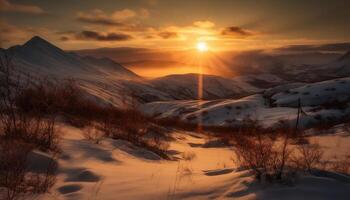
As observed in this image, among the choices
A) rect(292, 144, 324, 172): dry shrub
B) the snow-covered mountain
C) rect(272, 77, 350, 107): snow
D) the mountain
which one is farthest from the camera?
the mountain

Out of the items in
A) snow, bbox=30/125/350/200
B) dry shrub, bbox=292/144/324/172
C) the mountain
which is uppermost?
the mountain

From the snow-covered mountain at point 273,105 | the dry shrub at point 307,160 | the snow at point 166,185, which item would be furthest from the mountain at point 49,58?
the snow at point 166,185

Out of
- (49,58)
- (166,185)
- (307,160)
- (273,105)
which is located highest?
(49,58)

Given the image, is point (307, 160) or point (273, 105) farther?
point (273, 105)

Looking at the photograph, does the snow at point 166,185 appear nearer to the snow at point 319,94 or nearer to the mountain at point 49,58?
the snow at point 319,94

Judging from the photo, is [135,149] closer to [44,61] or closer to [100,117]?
[100,117]

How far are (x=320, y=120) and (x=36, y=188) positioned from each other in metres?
29.6

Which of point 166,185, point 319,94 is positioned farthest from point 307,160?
point 319,94

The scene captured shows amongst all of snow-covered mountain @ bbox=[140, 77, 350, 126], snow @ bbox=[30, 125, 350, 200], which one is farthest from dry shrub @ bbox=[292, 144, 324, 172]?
snow-covered mountain @ bbox=[140, 77, 350, 126]

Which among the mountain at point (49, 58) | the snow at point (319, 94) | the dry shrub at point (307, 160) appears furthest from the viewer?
the mountain at point (49, 58)

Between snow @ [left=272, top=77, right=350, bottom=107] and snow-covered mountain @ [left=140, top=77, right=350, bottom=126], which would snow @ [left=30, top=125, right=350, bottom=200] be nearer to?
snow-covered mountain @ [left=140, top=77, right=350, bottom=126]

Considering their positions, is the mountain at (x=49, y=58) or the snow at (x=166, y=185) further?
the mountain at (x=49, y=58)

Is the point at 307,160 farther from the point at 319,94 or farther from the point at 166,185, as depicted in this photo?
the point at 319,94

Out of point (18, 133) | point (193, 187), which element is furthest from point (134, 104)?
point (193, 187)
